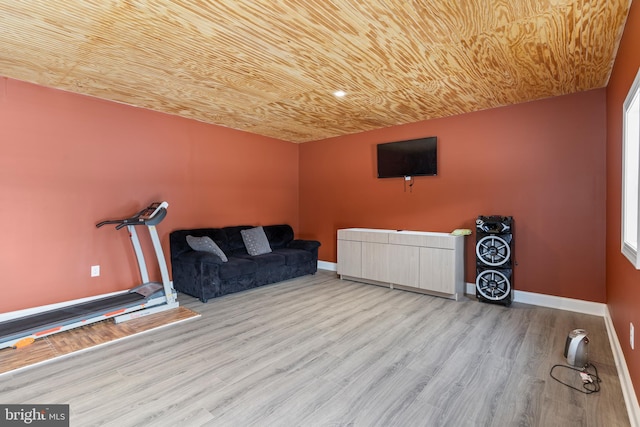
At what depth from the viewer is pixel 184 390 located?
2.06m

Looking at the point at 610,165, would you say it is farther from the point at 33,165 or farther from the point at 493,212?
the point at 33,165

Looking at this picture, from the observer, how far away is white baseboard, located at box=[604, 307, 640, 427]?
170 centimetres

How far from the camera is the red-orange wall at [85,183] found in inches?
124

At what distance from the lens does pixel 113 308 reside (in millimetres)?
3203

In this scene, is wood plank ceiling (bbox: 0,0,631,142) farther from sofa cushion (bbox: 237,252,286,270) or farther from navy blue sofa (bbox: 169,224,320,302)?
sofa cushion (bbox: 237,252,286,270)

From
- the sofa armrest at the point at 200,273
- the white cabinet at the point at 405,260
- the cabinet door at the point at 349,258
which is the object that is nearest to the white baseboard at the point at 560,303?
the white cabinet at the point at 405,260

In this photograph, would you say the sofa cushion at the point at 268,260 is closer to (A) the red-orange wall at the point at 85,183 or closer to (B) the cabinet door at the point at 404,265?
(A) the red-orange wall at the point at 85,183

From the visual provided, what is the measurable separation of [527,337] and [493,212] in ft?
5.59

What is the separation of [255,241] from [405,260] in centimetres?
229

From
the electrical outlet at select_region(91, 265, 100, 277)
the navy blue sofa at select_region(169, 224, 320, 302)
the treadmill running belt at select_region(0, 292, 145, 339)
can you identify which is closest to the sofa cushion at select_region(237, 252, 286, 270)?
the navy blue sofa at select_region(169, 224, 320, 302)

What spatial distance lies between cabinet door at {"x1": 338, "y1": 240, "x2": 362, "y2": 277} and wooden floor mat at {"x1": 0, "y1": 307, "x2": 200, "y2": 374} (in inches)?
92.9

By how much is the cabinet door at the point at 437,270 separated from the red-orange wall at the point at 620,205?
1483 mm

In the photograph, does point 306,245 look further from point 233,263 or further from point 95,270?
point 95,270

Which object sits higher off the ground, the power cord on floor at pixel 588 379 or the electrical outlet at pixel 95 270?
the electrical outlet at pixel 95 270
